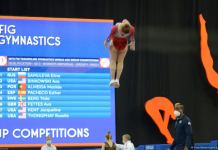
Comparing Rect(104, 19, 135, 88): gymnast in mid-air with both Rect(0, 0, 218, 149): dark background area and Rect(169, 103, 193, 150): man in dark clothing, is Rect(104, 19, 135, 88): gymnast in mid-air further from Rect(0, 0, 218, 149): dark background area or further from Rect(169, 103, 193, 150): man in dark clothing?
Rect(0, 0, 218, 149): dark background area

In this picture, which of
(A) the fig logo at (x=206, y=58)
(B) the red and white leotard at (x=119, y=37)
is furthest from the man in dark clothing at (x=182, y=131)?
(A) the fig logo at (x=206, y=58)

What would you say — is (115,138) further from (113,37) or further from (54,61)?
(113,37)

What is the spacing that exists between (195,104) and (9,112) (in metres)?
4.63

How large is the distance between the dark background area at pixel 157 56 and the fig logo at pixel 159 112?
16 cm

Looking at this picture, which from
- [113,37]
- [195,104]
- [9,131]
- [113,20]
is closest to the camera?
[113,37]

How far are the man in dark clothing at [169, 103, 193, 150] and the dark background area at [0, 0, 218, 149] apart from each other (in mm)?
3284

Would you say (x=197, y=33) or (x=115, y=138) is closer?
(x=115, y=138)

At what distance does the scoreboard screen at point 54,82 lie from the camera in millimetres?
11047

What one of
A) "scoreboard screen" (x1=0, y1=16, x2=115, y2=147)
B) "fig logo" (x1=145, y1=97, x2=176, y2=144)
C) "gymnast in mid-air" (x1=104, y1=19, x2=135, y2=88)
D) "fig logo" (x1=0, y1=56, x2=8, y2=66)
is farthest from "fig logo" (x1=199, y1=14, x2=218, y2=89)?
"gymnast in mid-air" (x1=104, y1=19, x2=135, y2=88)

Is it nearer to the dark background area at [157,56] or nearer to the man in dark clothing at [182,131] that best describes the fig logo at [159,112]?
the dark background area at [157,56]

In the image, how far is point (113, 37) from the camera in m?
6.56

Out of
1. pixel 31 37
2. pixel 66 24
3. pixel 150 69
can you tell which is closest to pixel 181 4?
pixel 150 69

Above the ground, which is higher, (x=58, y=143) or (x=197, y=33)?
(x=197, y=33)

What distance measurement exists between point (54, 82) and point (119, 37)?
488cm
